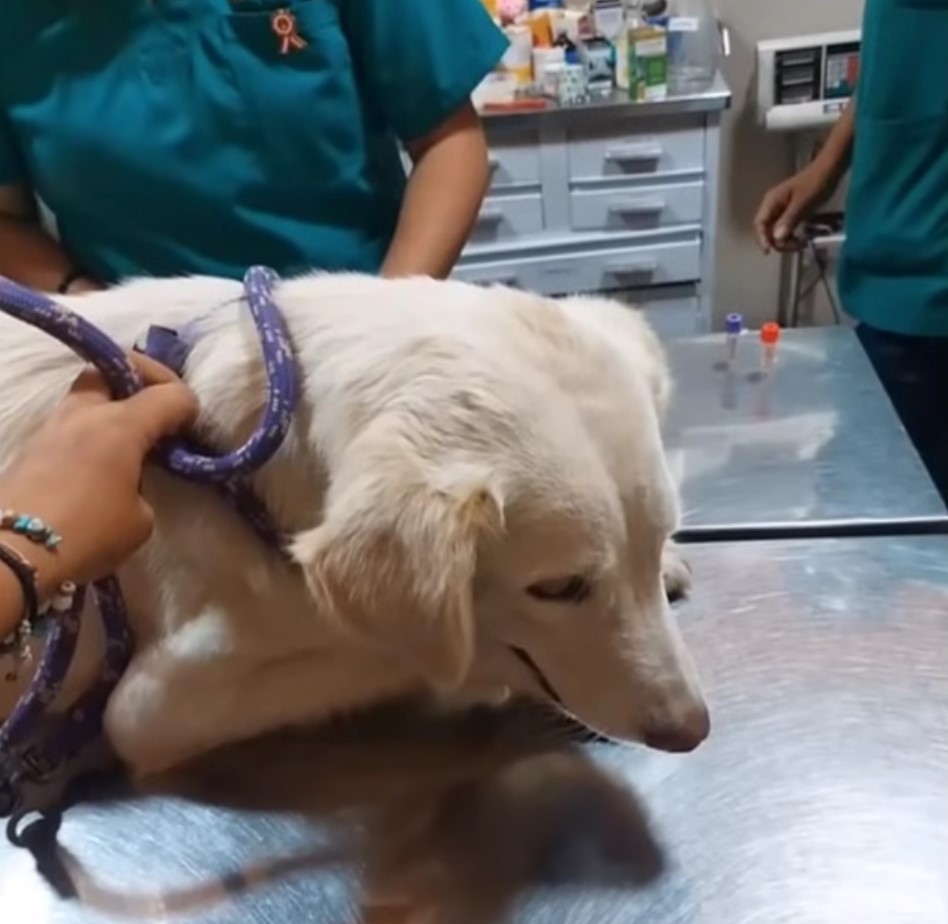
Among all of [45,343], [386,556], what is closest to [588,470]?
[386,556]

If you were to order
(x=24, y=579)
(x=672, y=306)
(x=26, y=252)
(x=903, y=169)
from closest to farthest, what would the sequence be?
1. (x=24, y=579)
2. (x=26, y=252)
3. (x=903, y=169)
4. (x=672, y=306)

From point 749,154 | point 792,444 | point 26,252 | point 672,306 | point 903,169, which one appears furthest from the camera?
point 749,154

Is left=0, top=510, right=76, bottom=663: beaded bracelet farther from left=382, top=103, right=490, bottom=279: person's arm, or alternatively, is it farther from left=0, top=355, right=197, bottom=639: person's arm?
left=382, top=103, right=490, bottom=279: person's arm

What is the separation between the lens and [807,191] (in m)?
1.71

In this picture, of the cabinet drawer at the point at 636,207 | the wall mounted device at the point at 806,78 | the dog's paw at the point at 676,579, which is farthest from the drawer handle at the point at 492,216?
the dog's paw at the point at 676,579

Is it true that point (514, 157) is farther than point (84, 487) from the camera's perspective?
Yes

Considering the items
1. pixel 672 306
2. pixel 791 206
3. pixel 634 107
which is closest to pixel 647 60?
pixel 634 107

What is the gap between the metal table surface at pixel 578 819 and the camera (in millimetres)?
750

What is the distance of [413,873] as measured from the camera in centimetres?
78

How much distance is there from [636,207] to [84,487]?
1923 millimetres

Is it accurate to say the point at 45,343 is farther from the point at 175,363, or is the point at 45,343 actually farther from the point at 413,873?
the point at 413,873

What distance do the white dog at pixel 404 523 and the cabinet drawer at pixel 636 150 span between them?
5.25 feet

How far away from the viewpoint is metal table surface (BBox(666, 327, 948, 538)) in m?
1.05

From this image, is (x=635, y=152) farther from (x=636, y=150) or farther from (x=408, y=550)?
(x=408, y=550)
